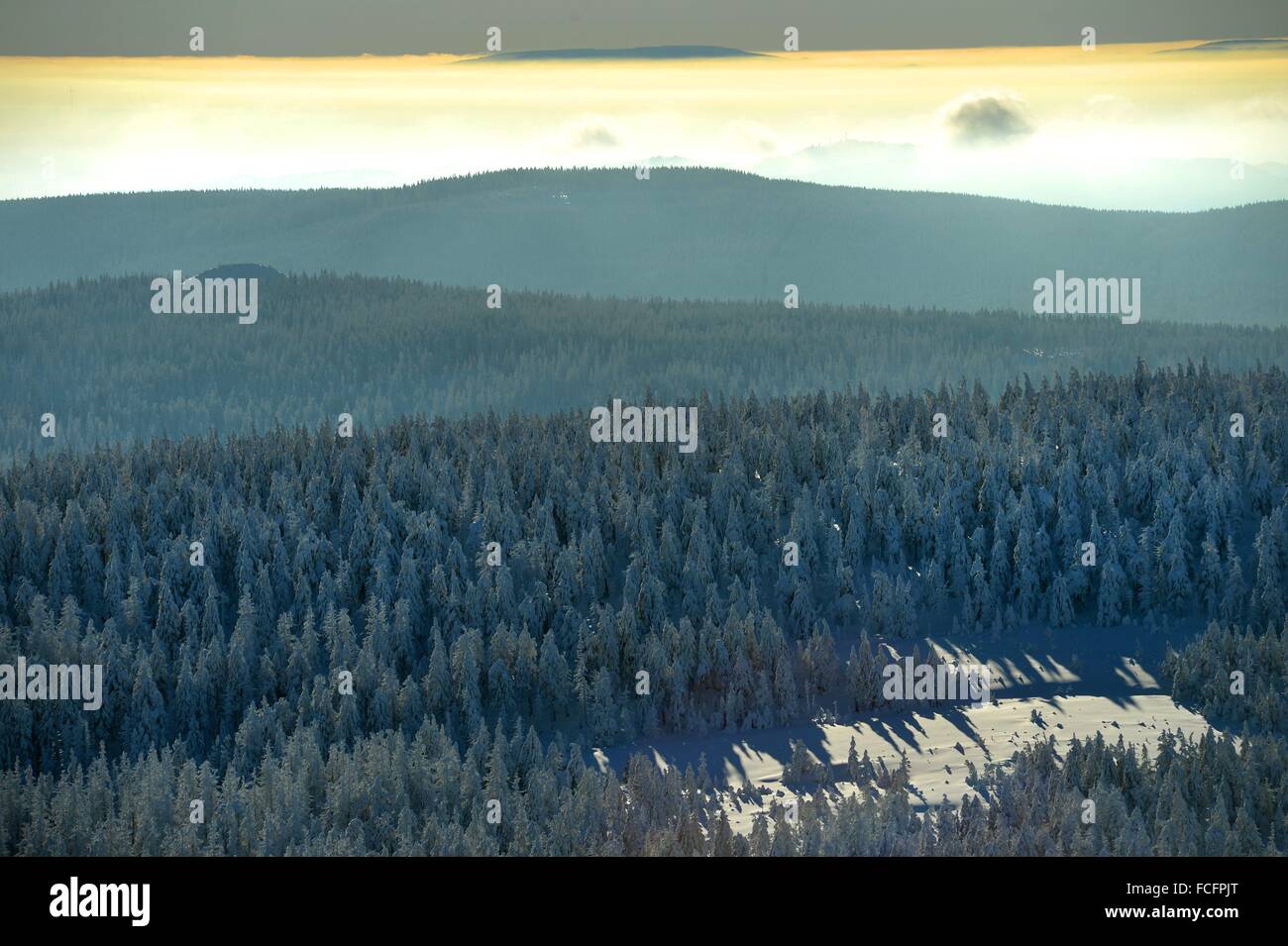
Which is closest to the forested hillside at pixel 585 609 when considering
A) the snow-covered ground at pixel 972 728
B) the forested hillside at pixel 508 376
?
the snow-covered ground at pixel 972 728

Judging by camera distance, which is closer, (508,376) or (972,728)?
(972,728)

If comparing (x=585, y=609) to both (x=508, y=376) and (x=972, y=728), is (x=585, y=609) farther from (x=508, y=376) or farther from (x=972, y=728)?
(x=508, y=376)

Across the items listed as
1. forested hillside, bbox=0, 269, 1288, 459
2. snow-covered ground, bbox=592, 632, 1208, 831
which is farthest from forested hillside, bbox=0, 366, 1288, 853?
forested hillside, bbox=0, 269, 1288, 459

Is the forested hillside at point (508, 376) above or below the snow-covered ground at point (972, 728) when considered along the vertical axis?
above

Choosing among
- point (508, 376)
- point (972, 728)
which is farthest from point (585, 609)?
point (508, 376)

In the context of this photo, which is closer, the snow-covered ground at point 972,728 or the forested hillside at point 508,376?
the snow-covered ground at point 972,728

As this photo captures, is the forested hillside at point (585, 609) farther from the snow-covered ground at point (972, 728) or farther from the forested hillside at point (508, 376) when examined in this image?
the forested hillside at point (508, 376)

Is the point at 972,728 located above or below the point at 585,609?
below

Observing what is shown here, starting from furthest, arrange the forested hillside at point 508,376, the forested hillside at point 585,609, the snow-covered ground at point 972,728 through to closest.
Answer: the forested hillside at point 508,376 < the snow-covered ground at point 972,728 < the forested hillside at point 585,609

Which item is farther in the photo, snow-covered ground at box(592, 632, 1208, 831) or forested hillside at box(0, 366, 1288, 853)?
snow-covered ground at box(592, 632, 1208, 831)

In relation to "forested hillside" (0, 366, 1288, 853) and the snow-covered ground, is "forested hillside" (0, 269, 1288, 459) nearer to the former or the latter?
"forested hillside" (0, 366, 1288, 853)
